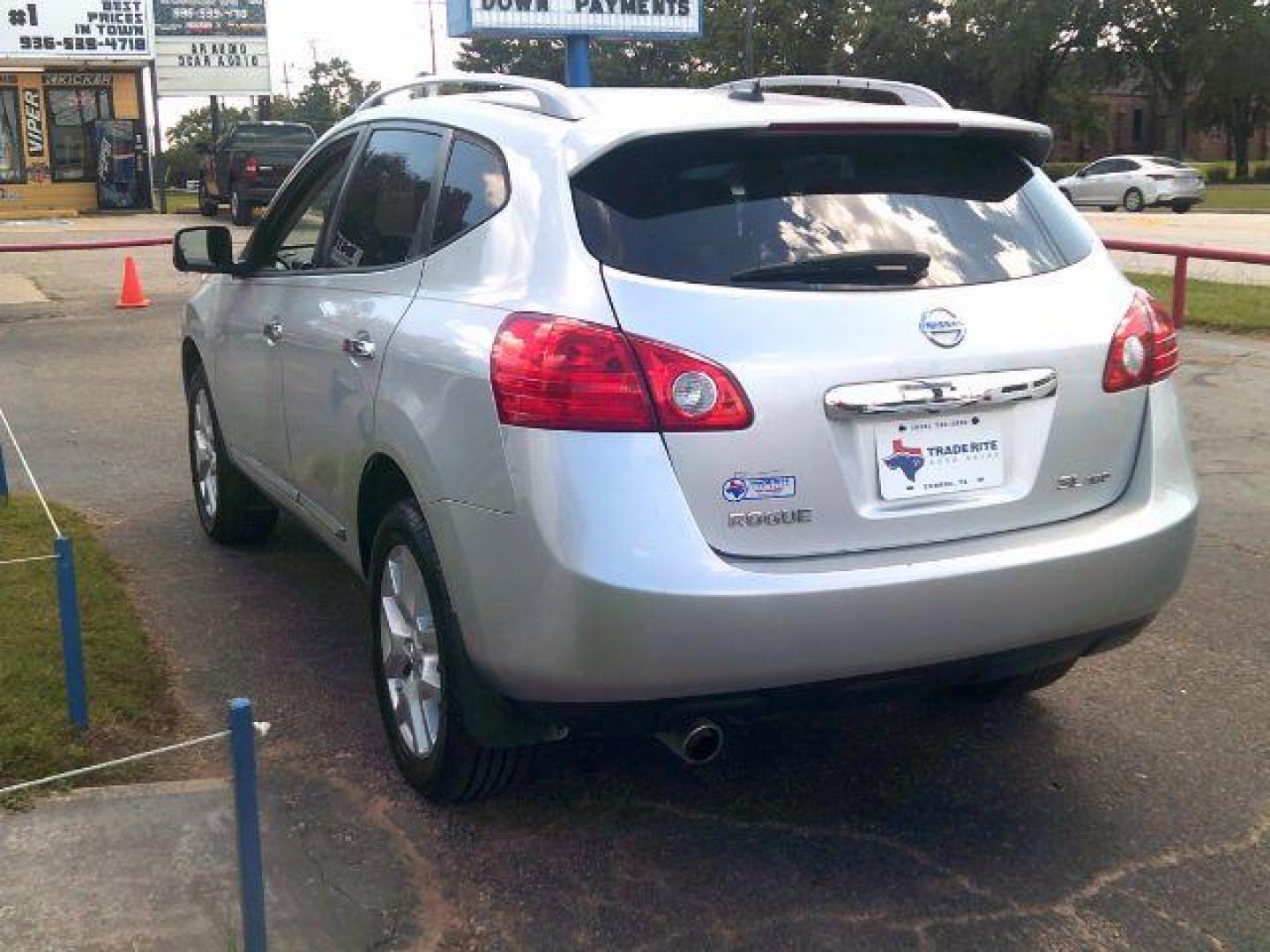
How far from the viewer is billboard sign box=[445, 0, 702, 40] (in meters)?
26.1

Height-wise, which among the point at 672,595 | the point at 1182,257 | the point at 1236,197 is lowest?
the point at 1236,197

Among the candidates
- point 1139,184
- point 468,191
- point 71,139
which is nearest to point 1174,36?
point 1139,184

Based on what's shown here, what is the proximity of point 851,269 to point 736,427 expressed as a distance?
528 millimetres

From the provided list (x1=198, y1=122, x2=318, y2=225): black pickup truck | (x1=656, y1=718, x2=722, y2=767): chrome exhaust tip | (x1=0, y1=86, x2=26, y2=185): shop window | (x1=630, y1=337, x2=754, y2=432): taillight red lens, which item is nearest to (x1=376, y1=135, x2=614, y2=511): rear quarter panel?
(x1=630, y1=337, x2=754, y2=432): taillight red lens

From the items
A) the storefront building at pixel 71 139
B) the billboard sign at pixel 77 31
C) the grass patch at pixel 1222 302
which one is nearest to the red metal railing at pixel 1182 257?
the grass patch at pixel 1222 302

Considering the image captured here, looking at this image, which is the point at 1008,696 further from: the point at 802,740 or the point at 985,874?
the point at 985,874

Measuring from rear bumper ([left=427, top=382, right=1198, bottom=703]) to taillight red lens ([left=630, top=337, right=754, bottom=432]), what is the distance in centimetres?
8

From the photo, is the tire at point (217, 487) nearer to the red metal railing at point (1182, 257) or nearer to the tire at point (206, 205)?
the red metal railing at point (1182, 257)

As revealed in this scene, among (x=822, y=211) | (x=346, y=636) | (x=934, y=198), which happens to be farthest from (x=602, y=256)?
(x=346, y=636)

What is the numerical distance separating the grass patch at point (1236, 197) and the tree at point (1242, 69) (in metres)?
5.22

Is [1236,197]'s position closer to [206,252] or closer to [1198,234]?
[1198,234]

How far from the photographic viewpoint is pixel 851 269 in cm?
328

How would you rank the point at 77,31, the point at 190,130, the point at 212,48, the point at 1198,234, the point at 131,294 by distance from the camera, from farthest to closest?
the point at 190,130
the point at 212,48
the point at 77,31
the point at 1198,234
the point at 131,294

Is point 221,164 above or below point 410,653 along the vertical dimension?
above
